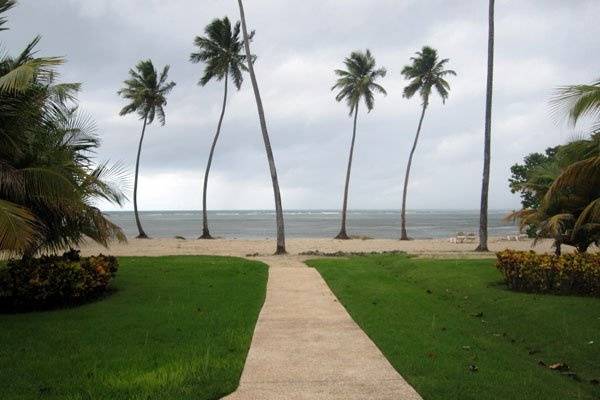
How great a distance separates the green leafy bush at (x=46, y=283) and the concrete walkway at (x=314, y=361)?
10.8 feet

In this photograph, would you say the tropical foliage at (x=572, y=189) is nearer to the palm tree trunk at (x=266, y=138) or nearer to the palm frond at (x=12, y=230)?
the palm frond at (x=12, y=230)

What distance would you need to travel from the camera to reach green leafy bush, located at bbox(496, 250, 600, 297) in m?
9.68

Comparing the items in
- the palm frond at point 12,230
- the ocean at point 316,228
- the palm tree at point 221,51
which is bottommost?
the ocean at point 316,228

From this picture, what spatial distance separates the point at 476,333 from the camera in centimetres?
731

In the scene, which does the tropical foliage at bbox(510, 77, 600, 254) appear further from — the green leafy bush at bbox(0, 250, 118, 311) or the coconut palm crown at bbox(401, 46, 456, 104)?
the coconut palm crown at bbox(401, 46, 456, 104)

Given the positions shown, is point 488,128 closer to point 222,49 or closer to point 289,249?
point 289,249

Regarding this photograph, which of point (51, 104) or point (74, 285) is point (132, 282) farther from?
point (51, 104)

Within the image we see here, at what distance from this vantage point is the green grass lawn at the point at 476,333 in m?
5.00

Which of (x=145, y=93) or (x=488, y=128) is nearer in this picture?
(x=488, y=128)

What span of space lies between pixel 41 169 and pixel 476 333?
7226 millimetres

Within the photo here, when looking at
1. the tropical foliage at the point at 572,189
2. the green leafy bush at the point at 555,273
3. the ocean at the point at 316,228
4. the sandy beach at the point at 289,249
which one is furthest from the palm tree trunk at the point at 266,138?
the green leafy bush at the point at 555,273

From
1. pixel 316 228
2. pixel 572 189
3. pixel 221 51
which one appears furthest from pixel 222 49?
pixel 316 228

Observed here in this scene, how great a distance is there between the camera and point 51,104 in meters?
8.46

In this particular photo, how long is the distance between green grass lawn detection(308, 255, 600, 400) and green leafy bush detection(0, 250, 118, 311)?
15.4 feet
